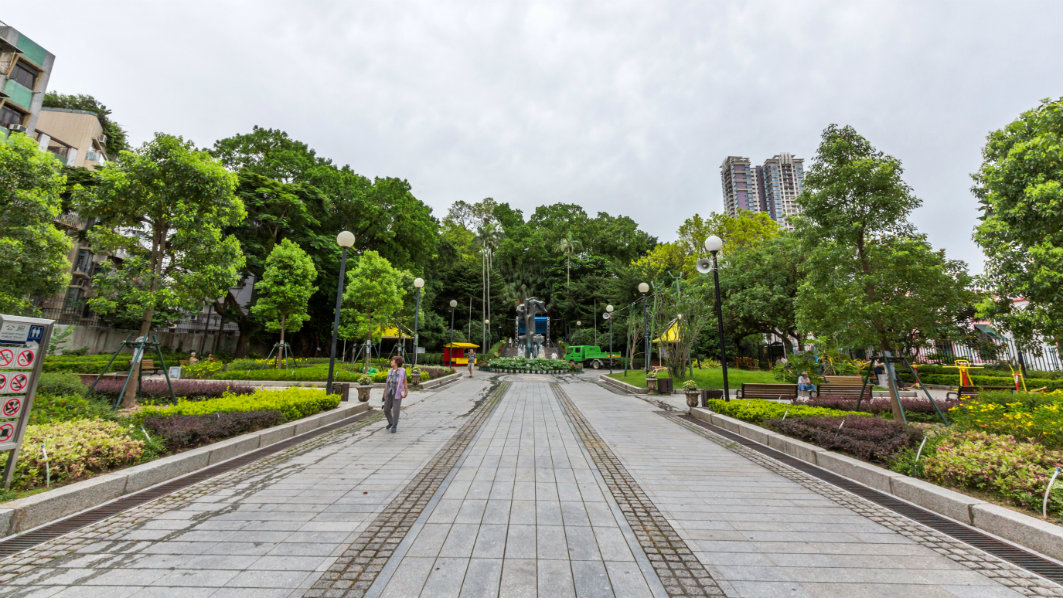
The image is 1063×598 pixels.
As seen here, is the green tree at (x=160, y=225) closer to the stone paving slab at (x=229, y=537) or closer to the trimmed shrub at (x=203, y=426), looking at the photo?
the trimmed shrub at (x=203, y=426)

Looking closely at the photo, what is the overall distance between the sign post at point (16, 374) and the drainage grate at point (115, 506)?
0.83 m

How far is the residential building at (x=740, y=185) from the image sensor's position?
88.4m

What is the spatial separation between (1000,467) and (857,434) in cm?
189

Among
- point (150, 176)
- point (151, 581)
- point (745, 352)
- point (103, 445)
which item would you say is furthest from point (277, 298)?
point (745, 352)

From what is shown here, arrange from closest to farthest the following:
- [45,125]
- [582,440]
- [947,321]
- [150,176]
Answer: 1. [582,440]
2. [947,321]
3. [150,176]
4. [45,125]

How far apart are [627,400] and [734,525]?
432 inches

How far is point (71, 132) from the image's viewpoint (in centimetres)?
2703

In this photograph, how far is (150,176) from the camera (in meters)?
9.24

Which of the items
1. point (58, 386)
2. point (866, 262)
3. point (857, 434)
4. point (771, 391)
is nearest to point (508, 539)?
point (857, 434)

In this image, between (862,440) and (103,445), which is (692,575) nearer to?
(862,440)

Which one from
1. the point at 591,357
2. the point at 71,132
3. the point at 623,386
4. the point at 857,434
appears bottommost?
the point at 623,386

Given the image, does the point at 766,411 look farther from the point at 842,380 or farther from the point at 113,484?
the point at 113,484

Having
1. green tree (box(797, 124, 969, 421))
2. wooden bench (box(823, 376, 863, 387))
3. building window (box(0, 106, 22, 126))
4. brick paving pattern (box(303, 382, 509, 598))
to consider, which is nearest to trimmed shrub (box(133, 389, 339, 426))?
brick paving pattern (box(303, 382, 509, 598))

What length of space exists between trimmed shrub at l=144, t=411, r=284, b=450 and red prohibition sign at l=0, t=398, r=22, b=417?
1.66 meters
